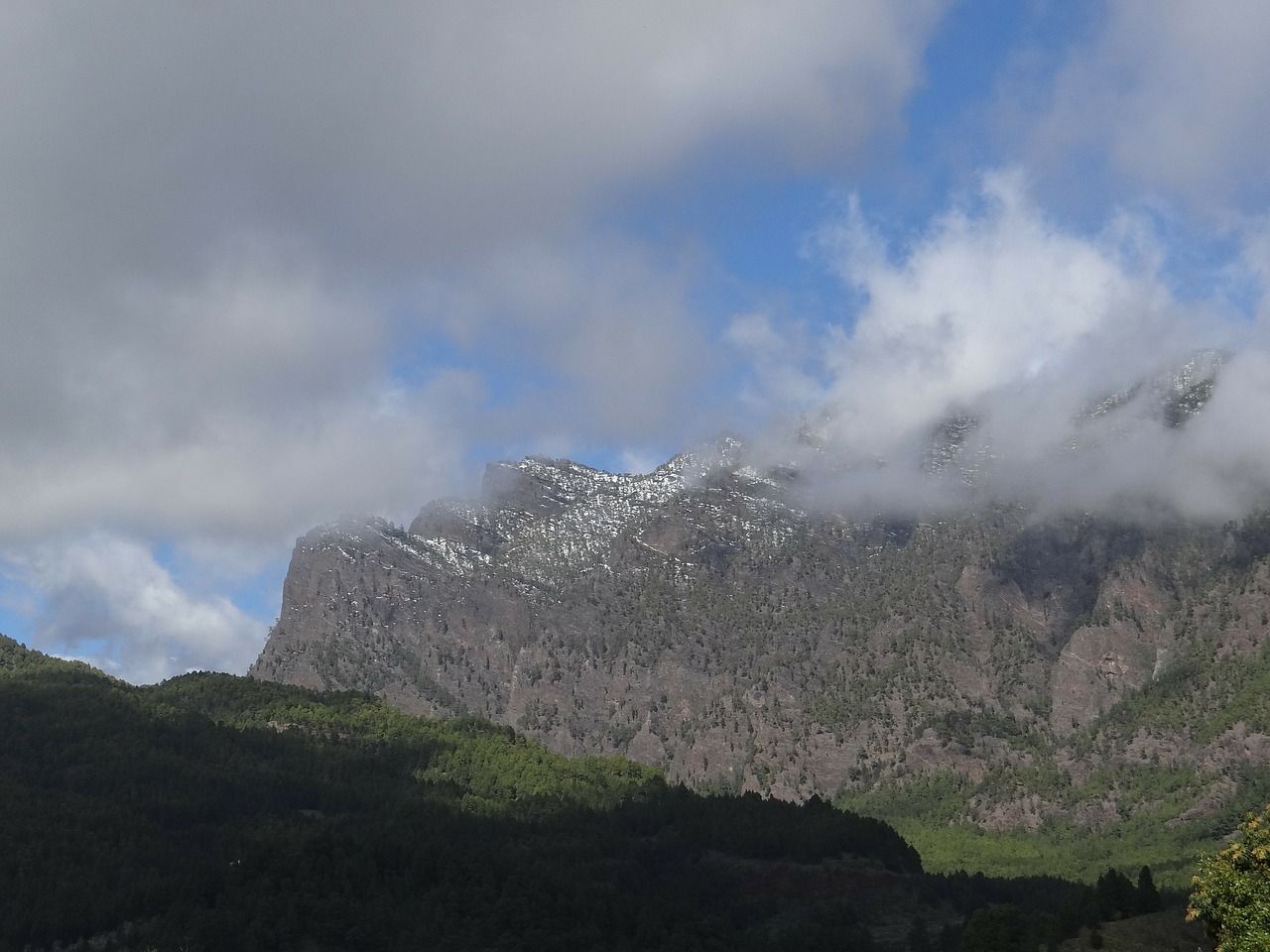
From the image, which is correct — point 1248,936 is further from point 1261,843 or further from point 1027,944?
point 1027,944

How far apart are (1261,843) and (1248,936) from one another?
26.8 ft

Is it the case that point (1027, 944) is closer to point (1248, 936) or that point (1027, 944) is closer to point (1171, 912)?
point (1171, 912)

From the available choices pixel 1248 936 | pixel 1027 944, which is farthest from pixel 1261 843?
pixel 1027 944

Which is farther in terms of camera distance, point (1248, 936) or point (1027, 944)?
point (1027, 944)

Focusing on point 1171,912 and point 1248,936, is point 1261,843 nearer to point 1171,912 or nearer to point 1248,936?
point 1248,936

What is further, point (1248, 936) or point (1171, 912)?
point (1171, 912)

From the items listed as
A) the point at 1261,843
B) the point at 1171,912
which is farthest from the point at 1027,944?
the point at 1261,843

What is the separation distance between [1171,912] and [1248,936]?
87458mm

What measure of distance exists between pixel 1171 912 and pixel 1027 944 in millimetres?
21462

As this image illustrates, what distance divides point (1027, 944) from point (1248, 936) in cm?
7771

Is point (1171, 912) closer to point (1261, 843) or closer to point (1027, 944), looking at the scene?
point (1027, 944)

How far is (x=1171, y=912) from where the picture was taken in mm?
193750

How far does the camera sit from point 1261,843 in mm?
117375

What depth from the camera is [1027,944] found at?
611 feet
